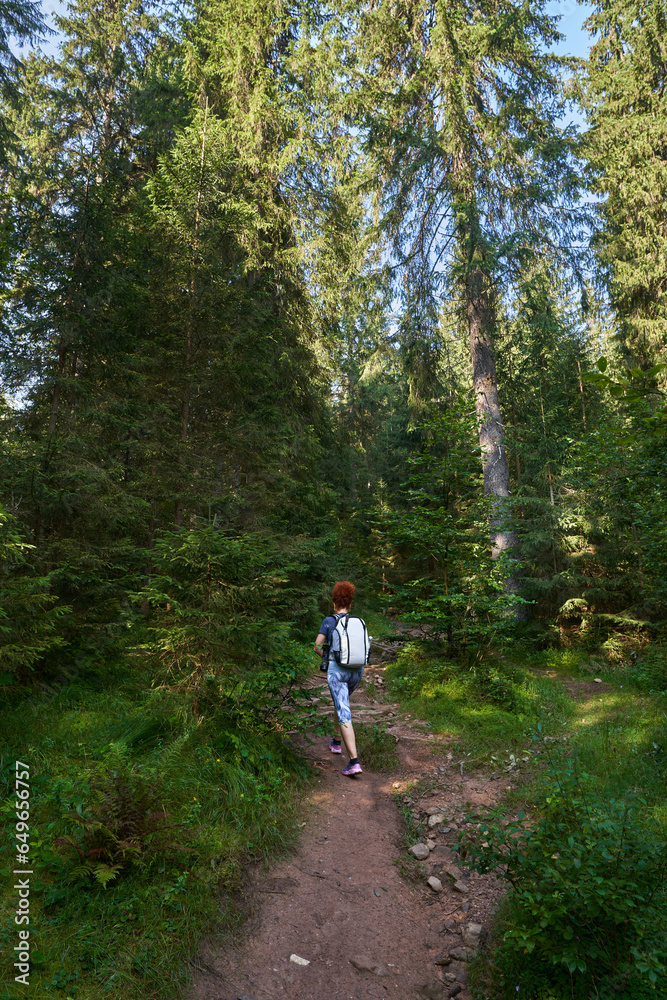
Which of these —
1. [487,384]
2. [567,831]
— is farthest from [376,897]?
[487,384]

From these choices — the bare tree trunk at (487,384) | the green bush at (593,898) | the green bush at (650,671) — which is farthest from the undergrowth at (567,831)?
the bare tree trunk at (487,384)

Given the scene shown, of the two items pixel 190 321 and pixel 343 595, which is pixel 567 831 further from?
pixel 190 321

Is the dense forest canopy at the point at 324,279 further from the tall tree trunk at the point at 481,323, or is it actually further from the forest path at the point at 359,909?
the forest path at the point at 359,909

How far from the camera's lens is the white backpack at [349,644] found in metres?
5.87

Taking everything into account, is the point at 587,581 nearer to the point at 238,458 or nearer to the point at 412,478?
the point at 412,478

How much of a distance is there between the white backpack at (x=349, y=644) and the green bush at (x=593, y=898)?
2693mm

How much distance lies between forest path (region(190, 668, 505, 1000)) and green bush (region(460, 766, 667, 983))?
0.57m

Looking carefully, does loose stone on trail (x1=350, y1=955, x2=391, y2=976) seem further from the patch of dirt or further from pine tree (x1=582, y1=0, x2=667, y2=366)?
pine tree (x1=582, y1=0, x2=667, y2=366)

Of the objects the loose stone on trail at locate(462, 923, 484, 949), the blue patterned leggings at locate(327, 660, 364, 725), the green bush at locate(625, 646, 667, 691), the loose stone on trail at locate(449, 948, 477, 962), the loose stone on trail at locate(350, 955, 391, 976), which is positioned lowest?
the green bush at locate(625, 646, 667, 691)

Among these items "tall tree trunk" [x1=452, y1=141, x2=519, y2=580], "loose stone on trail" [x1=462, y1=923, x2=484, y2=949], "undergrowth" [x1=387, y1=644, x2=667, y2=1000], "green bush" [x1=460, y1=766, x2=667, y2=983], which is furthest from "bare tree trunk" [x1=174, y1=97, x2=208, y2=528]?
"green bush" [x1=460, y1=766, x2=667, y2=983]

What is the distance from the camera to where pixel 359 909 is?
13.0 feet

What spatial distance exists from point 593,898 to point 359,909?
2025 millimetres

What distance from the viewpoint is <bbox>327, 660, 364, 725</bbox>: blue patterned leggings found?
19.1 feet

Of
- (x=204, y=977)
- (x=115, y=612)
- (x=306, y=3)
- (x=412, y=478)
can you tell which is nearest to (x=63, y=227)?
(x=115, y=612)
